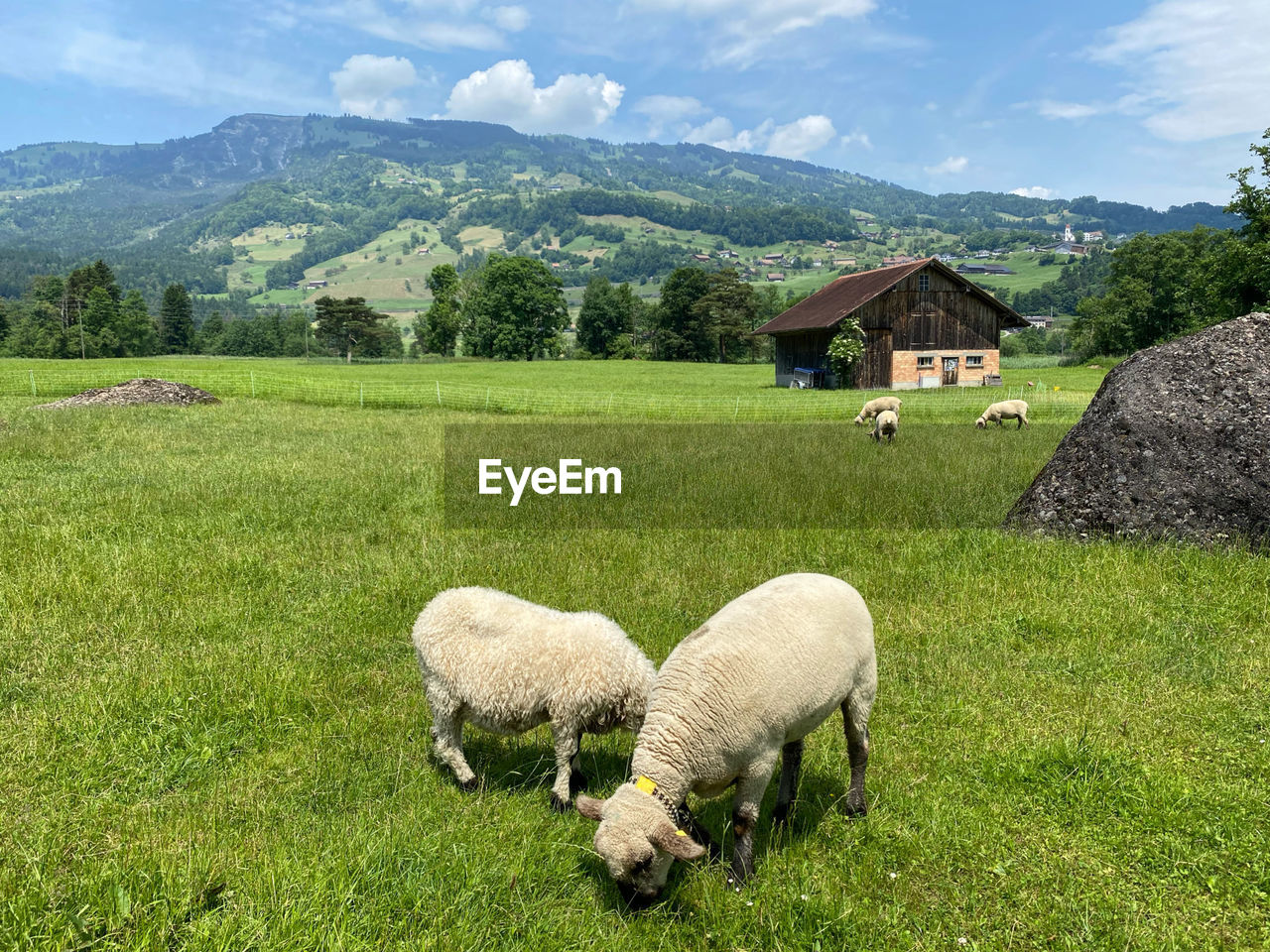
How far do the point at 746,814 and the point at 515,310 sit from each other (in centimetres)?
10283

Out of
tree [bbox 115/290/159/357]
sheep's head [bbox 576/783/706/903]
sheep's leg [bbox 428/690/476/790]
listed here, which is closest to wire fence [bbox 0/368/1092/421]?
sheep's leg [bbox 428/690/476/790]

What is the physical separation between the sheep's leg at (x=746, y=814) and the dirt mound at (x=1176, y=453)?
8965mm

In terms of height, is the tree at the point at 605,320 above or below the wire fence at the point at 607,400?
above

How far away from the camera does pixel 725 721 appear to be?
3.95m

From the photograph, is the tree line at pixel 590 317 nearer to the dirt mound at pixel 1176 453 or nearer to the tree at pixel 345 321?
the tree at pixel 345 321

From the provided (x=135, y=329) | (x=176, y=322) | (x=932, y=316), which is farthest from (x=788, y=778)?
(x=176, y=322)

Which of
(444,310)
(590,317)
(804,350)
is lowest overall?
(804,350)

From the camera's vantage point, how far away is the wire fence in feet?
106

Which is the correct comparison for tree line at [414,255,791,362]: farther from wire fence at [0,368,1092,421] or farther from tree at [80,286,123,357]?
wire fence at [0,368,1092,421]

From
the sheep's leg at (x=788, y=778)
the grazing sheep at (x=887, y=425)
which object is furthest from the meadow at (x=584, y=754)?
the grazing sheep at (x=887, y=425)

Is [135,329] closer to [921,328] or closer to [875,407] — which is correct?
[921,328]

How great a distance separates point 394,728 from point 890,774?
161 inches

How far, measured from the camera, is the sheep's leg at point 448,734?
5.08 meters

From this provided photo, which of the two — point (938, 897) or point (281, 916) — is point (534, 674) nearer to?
point (281, 916)
